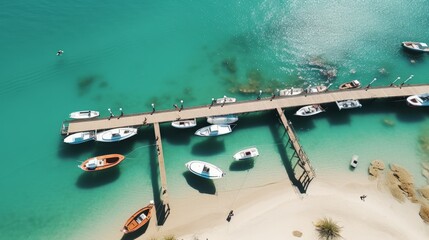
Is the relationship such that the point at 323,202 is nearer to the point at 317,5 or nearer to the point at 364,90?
the point at 364,90

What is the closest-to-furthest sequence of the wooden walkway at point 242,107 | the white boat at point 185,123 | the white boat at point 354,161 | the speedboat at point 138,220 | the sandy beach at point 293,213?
1. the speedboat at point 138,220
2. the sandy beach at point 293,213
3. the white boat at point 354,161
4. the wooden walkway at point 242,107
5. the white boat at point 185,123

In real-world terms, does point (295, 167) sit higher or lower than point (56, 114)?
lower

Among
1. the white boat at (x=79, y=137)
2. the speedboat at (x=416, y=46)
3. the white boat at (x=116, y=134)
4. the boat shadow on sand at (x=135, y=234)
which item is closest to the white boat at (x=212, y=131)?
the white boat at (x=116, y=134)

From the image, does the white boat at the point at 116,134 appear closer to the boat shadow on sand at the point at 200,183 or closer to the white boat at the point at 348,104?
the boat shadow on sand at the point at 200,183

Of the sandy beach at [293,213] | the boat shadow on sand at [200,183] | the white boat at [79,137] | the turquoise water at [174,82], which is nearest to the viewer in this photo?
the sandy beach at [293,213]

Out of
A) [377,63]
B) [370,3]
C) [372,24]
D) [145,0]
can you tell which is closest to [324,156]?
[377,63]

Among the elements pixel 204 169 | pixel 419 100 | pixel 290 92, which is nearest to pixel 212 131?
pixel 204 169

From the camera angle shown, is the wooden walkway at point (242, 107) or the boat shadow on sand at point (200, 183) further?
the wooden walkway at point (242, 107)

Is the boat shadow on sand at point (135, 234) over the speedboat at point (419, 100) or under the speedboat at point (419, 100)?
under
